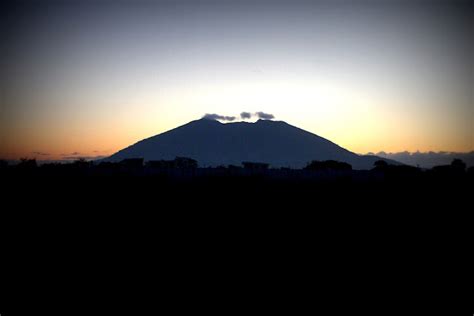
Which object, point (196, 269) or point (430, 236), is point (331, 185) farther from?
point (196, 269)

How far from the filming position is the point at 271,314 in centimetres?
1027

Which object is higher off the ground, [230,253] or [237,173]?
[237,173]

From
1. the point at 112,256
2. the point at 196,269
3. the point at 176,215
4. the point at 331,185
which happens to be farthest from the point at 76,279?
the point at 331,185

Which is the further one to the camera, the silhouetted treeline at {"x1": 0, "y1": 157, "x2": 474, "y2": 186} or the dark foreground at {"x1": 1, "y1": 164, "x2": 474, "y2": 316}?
the silhouetted treeline at {"x1": 0, "y1": 157, "x2": 474, "y2": 186}

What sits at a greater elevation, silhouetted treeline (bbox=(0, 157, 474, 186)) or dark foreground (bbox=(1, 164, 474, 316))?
silhouetted treeline (bbox=(0, 157, 474, 186))

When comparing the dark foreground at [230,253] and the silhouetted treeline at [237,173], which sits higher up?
the silhouetted treeline at [237,173]

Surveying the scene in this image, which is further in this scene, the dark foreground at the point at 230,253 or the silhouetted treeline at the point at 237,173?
the silhouetted treeline at the point at 237,173

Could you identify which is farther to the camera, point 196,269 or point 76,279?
point 196,269

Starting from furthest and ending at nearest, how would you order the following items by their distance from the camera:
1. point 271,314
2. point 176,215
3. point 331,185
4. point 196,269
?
point 331,185 < point 176,215 < point 196,269 < point 271,314

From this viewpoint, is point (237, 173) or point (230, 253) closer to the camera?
point (230, 253)

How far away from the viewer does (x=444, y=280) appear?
40.7ft

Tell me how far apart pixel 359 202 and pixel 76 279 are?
2071 centimetres

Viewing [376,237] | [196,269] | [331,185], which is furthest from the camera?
[331,185]

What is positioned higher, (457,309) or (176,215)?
(176,215)
